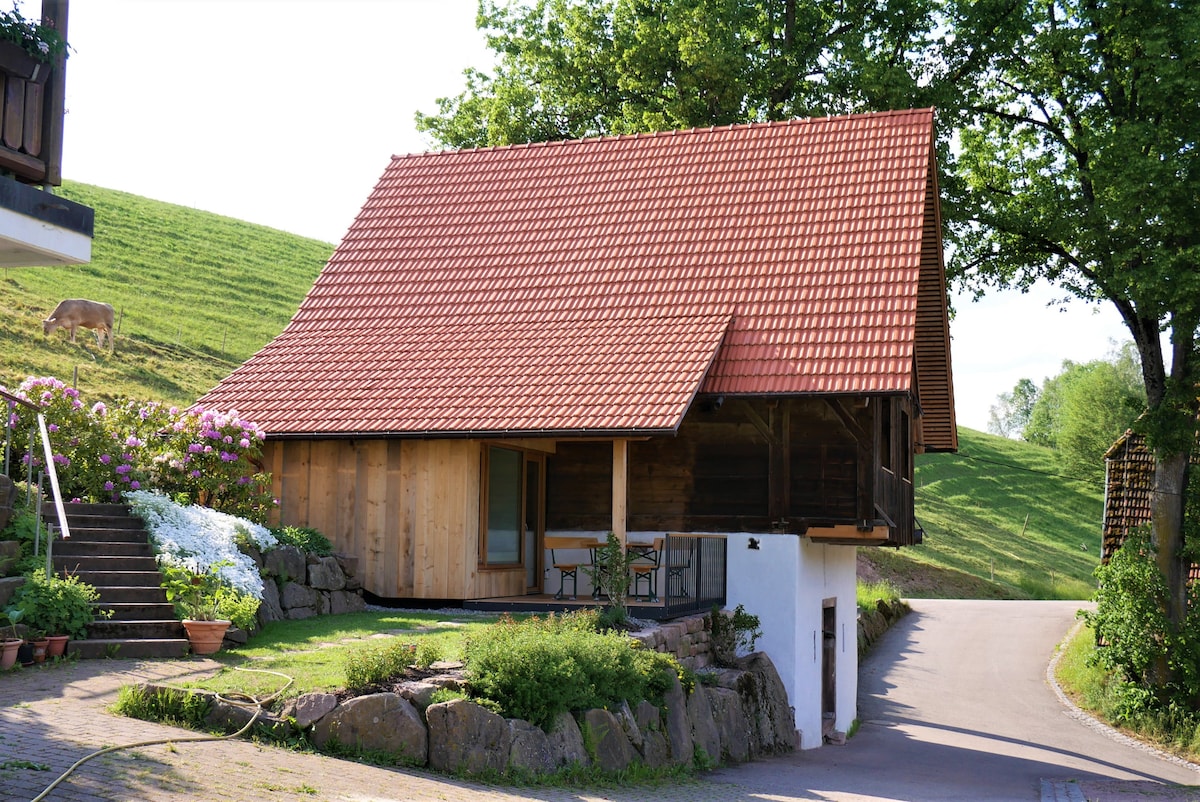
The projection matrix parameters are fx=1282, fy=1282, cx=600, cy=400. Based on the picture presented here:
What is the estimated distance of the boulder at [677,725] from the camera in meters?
13.5

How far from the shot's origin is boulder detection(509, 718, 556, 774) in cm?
1100

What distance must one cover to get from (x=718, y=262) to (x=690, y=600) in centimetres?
607

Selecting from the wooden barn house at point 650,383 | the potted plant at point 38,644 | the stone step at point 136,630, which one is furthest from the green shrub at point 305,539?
the potted plant at point 38,644

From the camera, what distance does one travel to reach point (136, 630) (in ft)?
41.6

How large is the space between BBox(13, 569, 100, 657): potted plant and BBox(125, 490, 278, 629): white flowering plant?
92 cm

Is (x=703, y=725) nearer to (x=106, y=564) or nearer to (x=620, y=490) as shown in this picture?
(x=620, y=490)

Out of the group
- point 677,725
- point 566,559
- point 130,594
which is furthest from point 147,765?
point 566,559

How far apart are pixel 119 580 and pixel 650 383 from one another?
24.4ft

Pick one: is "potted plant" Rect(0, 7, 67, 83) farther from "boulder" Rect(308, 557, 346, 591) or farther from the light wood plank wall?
the light wood plank wall

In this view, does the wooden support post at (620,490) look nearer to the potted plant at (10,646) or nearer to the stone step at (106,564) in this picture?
the stone step at (106,564)

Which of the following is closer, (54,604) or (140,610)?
(54,604)

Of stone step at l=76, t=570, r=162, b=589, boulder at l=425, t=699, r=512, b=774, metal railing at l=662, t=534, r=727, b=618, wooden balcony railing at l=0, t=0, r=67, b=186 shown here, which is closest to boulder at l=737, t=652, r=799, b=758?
metal railing at l=662, t=534, r=727, b=618

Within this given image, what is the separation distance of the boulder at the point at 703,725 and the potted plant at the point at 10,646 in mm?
6883

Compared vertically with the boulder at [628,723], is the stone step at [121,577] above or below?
above
